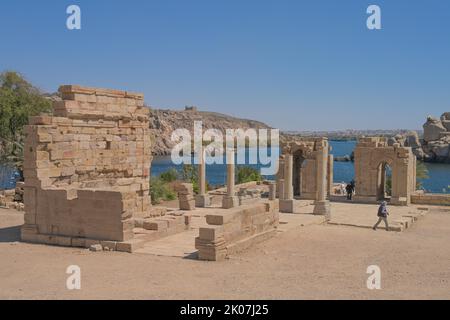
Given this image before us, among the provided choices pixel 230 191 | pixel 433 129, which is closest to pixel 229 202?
pixel 230 191

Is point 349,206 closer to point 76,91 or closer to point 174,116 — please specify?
point 76,91

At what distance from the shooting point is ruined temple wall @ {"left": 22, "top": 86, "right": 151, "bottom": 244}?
13312mm

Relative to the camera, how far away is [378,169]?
26562 mm

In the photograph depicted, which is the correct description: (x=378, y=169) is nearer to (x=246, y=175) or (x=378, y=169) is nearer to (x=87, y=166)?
(x=246, y=175)

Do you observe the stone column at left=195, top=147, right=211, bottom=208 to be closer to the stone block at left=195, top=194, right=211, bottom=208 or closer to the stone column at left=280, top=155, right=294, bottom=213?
the stone block at left=195, top=194, right=211, bottom=208

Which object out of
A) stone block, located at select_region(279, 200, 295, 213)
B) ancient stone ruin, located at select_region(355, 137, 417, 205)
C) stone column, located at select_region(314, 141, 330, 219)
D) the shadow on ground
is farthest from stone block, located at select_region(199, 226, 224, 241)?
ancient stone ruin, located at select_region(355, 137, 417, 205)

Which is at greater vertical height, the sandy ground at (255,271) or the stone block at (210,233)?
the stone block at (210,233)

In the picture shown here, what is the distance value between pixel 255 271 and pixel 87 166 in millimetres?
7250

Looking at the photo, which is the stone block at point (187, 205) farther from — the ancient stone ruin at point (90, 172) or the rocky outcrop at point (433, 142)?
the rocky outcrop at point (433, 142)

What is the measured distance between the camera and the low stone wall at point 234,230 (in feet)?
39.1

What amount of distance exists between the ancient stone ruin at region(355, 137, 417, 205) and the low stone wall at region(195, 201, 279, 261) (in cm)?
1228

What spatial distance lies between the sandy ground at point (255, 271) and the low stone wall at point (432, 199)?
11600mm

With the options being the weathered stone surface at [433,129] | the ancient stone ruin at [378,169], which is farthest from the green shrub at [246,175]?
the weathered stone surface at [433,129]
